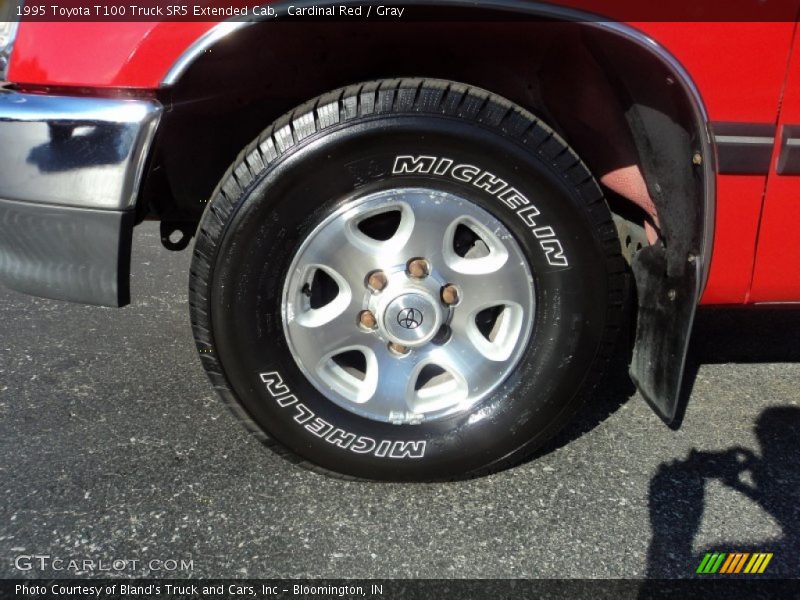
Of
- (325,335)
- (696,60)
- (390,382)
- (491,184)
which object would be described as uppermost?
(696,60)

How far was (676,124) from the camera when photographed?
1880mm

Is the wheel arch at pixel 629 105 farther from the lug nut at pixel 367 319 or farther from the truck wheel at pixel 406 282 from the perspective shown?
the lug nut at pixel 367 319

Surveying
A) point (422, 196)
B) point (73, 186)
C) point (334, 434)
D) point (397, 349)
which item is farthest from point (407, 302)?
point (73, 186)

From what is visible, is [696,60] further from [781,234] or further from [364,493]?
[364,493]

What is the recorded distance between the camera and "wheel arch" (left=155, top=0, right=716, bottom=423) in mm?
1767

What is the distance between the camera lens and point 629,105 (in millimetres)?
1946

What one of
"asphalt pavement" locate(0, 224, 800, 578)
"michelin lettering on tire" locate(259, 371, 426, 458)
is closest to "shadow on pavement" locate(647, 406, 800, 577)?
"asphalt pavement" locate(0, 224, 800, 578)

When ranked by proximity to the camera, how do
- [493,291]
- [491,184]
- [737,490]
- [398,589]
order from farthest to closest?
[737,490] < [493,291] < [491,184] < [398,589]

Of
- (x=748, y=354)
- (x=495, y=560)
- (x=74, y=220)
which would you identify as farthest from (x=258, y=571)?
(x=748, y=354)

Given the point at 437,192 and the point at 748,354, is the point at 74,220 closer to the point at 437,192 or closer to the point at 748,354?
the point at 437,192

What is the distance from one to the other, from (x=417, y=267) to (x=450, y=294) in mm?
117

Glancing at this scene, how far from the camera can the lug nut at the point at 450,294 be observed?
1.98 m

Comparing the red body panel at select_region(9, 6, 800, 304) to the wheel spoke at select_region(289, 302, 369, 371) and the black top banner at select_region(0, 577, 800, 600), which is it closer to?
the wheel spoke at select_region(289, 302, 369, 371)

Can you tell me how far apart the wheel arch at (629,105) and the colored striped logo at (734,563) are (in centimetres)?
36
